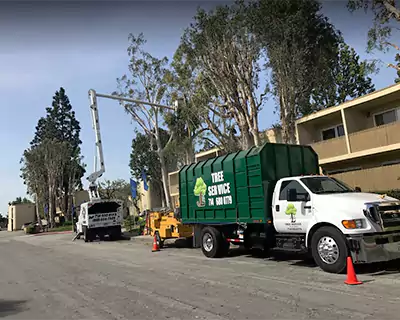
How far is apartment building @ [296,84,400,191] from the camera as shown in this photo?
1920cm

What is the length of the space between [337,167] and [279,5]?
10531mm

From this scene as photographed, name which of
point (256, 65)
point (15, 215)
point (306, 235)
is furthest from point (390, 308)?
point (15, 215)

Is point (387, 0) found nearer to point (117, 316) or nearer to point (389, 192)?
point (389, 192)

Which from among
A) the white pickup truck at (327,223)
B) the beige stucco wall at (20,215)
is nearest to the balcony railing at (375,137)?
the white pickup truck at (327,223)

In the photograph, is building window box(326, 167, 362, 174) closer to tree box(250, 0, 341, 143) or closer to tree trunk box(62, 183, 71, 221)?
tree box(250, 0, 341, 143)

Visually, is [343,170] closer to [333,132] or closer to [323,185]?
A: [333,132]

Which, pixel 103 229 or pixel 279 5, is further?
pixel 103 229

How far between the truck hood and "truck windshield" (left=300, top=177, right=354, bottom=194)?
48cm

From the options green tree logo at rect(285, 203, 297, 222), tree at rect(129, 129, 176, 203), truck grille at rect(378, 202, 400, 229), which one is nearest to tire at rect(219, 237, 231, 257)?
green tree logo at rect(285, 203, 297, 222)

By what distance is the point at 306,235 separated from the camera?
8.84 meters

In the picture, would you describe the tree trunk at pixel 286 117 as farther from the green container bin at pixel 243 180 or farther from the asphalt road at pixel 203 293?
the asphalt road at pixel 203 293

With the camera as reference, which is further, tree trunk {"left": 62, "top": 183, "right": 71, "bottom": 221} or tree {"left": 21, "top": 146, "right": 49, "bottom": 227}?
tree trunk {"left": 62, "top": 183, "right": 71, "bottom": 221}

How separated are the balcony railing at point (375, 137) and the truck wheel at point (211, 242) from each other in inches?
471

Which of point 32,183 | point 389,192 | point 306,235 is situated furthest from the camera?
point 32,183
